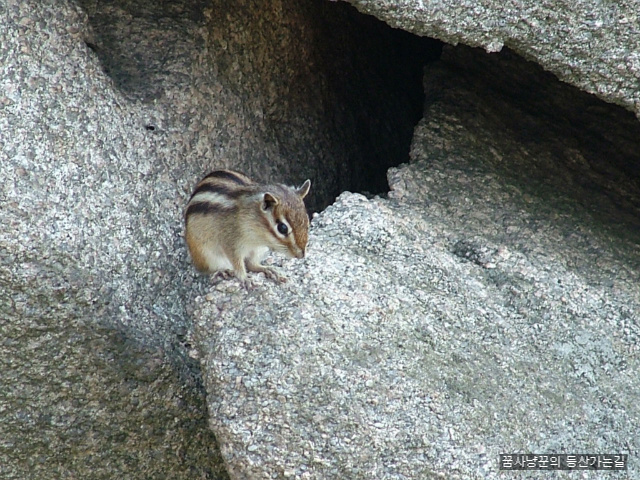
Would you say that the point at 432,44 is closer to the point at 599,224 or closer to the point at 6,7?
the point at 599,224

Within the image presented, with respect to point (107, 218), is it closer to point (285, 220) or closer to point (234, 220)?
point (234, 220)

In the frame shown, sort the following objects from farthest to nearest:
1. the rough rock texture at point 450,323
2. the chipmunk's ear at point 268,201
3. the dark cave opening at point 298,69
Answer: the dark cave opening at point 298,69 < the chipmunk's ear at point 268,201 < the rough rock texture at point 450,323

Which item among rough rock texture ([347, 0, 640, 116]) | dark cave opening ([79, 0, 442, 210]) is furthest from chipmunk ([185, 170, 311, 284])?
rough rock texture ([347, 0, 640, 116])

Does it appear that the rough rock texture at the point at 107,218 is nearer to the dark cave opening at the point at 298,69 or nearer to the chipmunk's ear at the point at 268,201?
the dark cave opening at the point at 298,69

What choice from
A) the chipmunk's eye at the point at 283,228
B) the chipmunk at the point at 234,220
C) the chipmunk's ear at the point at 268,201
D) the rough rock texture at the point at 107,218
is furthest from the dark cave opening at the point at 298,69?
the chipmunk's eye at the point at 283,228

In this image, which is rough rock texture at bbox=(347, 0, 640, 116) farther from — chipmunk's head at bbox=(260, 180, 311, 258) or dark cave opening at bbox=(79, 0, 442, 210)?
dark cave opening at bbox=(79, 0, 442, 210)

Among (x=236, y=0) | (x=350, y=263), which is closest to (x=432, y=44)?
(x=236, y=0)


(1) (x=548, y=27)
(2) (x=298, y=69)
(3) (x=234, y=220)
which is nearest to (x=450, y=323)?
(3) (x=234, y=220)

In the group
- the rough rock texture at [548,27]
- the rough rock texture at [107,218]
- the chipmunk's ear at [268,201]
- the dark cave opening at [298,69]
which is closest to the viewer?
the rough rock texture at [107,218]
